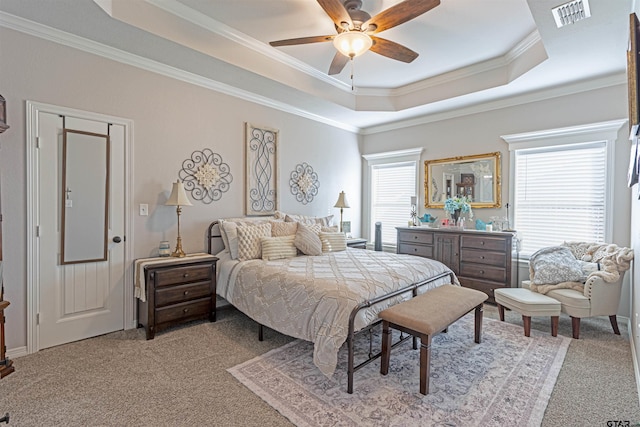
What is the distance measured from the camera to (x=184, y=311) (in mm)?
3338

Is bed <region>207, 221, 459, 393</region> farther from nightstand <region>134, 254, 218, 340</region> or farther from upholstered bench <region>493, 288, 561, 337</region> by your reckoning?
upholstered bench <region>493, 288, 561, 337</region>

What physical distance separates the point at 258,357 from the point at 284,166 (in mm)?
3031

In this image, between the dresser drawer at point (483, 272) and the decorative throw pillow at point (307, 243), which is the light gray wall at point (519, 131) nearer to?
the dresser drawer at point (483, 272)

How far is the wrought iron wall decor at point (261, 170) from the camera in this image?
446 cm

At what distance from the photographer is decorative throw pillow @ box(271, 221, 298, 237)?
4.06 meters

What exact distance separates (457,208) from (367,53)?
106 inches

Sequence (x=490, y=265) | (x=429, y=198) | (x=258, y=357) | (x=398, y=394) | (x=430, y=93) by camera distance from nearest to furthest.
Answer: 1. (x=398, y=394)
2. (x=258, y=357)
3. (x=490, y=265)
4. (x=430, y=93)
5. (x=429, y=198)

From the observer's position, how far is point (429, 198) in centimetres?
545

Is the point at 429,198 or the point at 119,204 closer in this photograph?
the point at 119,204

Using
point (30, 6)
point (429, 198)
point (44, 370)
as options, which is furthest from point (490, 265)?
point (30, 6)

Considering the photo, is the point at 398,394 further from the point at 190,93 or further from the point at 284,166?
the point at 190,93

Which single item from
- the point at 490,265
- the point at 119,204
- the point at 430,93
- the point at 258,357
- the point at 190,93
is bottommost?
the point at 258,357

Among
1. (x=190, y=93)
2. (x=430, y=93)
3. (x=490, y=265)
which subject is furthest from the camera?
(x=430, y=93)

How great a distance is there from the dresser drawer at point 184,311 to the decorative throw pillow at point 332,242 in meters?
1.62
